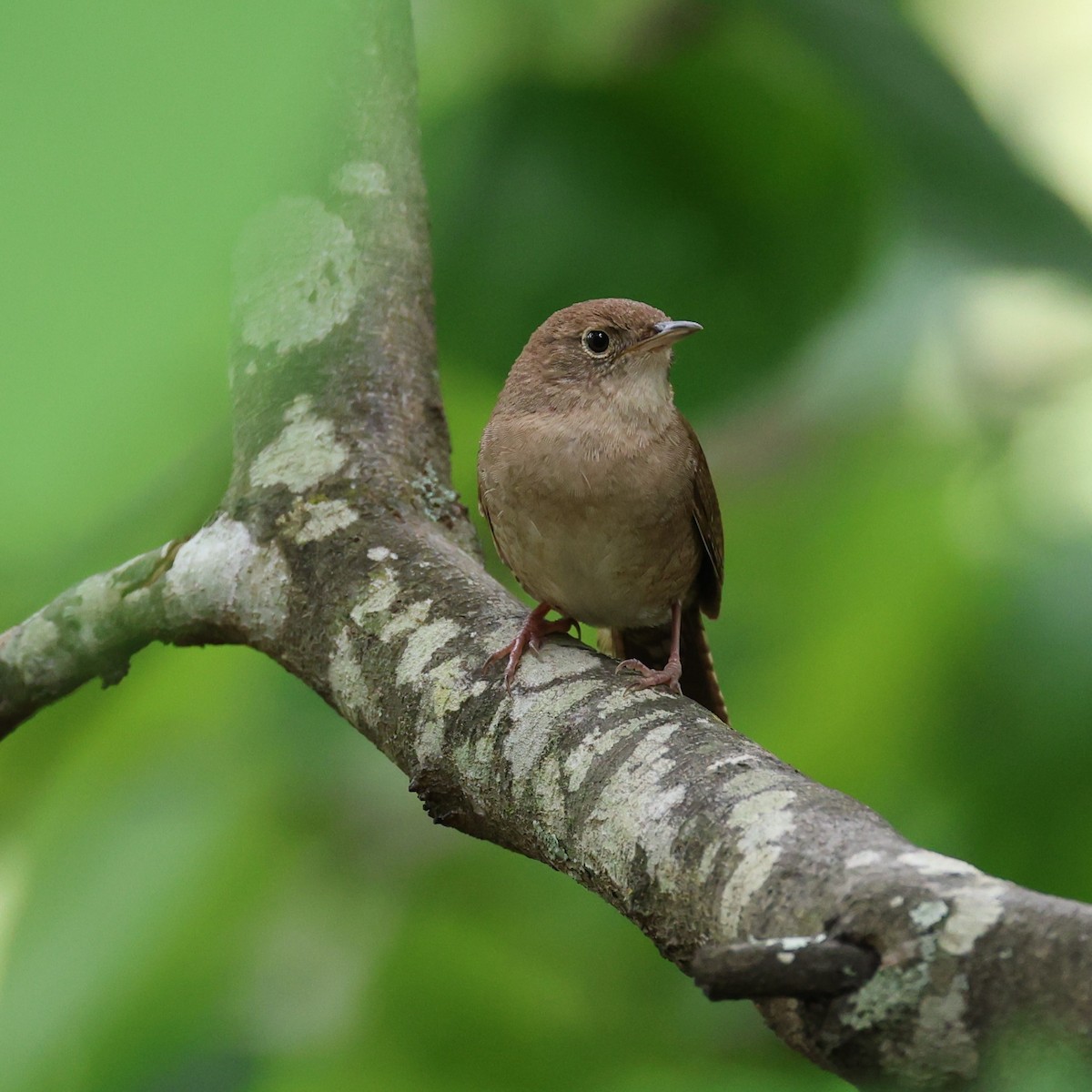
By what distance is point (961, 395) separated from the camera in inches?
89.4

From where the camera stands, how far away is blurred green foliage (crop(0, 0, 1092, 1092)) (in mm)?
1942

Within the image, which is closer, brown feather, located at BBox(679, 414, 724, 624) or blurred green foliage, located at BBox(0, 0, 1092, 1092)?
blurred green foliage, located at BBox(0, 0, 1092, 1092)

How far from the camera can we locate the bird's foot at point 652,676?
2.11m

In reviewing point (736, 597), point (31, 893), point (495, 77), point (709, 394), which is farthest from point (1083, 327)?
point (31, 893)

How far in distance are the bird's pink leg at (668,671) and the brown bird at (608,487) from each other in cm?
1

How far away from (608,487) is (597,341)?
549 mm

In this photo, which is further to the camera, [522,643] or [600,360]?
[600,360]

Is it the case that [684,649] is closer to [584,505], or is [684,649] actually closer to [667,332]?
[584,505]

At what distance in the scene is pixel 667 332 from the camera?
3.03 meters

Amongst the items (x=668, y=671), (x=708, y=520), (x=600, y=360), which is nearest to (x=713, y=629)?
(x=668, y=671)

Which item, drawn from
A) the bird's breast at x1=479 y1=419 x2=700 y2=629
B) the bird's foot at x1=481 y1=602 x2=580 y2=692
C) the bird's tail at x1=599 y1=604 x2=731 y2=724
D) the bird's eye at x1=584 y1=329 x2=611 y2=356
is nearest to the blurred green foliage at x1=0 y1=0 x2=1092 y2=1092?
the bird's breast at x1=479 y1=419 x2=700 y2=629

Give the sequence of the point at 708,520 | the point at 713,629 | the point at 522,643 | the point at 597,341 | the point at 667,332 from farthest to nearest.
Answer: the point at 597,341 → the point at 708,520 → the point at 667,332 → the point at 713,629 → the point at 522,643

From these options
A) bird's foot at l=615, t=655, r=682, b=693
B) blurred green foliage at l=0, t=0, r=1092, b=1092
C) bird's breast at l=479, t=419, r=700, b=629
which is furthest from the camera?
bird's breast at l=479, t=419, r=700, b=629

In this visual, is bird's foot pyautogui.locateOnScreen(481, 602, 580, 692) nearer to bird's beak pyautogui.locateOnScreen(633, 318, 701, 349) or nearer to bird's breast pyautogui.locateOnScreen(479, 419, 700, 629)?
bird's breast pyautogui.locateOnScreen(479, 419, 700, 629)
